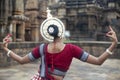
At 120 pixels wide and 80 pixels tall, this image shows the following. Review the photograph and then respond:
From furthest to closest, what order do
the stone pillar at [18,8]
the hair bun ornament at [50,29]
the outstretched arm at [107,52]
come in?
the stone pillar at [18,8], the hair bun ornament at [50,29], the outstretched arm at [107,52]

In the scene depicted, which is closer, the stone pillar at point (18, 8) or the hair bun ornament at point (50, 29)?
the hair bun ornament at point (50, 29)

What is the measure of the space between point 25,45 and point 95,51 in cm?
502

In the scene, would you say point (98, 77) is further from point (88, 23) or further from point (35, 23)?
point (88, 23)

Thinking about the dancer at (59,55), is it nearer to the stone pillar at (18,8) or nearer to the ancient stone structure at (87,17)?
the stone pillar at (18,8)

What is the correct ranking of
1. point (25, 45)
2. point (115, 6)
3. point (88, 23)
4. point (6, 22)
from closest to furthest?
point (25, 45) < point (6, 22) < point (88, 23) < point (115, 6)

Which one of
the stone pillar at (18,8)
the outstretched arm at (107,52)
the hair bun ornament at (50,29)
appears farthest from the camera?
the stone pillar at (18,8)

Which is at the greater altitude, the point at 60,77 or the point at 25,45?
the point at 60,77

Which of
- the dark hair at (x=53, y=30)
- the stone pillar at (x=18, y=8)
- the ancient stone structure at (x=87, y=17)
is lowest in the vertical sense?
the ancient stone structure at (x=87, y=17)

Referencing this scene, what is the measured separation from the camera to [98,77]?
340 inches

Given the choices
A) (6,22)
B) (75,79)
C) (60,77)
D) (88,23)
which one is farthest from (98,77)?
(88,23)

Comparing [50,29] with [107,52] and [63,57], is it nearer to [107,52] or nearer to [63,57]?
[63,57]

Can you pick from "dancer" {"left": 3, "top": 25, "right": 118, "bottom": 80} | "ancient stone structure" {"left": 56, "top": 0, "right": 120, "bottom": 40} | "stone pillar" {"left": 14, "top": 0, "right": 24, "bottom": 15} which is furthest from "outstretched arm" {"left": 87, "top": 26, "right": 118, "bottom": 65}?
"ancient stone structure" {"left": 56, "top": 0, "right": 120, "bottom": 40}

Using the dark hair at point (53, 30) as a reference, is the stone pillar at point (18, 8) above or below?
below

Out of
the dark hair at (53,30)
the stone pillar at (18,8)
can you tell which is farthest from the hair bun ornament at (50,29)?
the stone pillar at (18,8)
